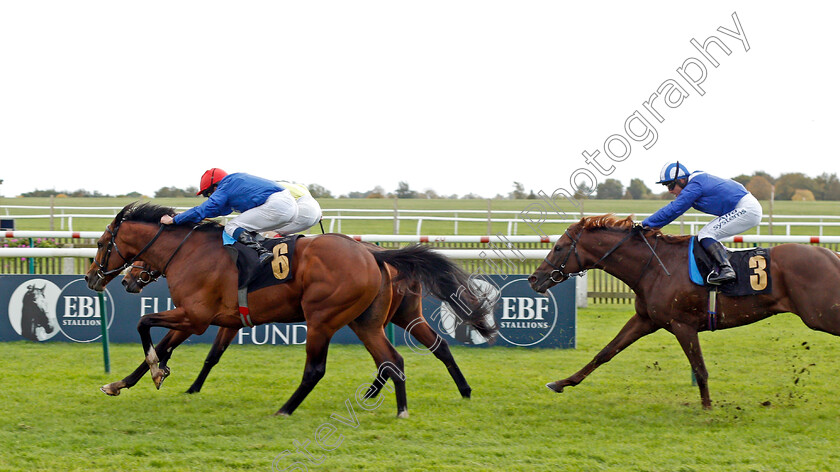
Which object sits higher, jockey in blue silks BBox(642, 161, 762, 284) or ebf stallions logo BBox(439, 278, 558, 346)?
jockey in blue silks BBox(642, 161, 762, 284)

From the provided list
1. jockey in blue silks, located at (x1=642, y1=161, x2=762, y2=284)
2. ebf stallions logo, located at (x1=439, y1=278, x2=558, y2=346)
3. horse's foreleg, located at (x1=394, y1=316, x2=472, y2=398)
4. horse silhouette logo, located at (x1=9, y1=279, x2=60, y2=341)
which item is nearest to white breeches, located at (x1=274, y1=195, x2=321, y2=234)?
horse's foreleg, located at (x1=394, y1=316, x2=472, y2=398)

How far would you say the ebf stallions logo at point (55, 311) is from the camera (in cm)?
733

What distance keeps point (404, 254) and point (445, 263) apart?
0.29 metres

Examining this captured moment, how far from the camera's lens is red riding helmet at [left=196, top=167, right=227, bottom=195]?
5559mm

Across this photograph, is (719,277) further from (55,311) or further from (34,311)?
(34,311)

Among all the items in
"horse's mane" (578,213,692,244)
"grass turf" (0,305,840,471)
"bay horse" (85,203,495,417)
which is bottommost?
"grass turf" (0,305,840,471)

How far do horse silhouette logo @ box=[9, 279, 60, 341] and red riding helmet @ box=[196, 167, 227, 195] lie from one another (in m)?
2.66

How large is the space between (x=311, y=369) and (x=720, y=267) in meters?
2.76

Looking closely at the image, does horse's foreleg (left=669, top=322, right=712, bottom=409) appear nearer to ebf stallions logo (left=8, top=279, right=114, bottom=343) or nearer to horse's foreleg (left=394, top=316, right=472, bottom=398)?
horse's foreleg (left=394, top=316, right=472, bottom=398)

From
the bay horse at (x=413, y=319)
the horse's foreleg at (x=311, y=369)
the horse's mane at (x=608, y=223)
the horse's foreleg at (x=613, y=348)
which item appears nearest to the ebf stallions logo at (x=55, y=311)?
the bay horse at (x=413, y=319)

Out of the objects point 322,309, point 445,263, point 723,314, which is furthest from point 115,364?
point 723,314

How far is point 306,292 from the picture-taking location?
5035 mm

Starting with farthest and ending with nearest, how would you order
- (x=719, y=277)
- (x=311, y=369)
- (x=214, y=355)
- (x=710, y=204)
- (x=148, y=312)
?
(x=148, y=312), (x=214, y=355), (x=710, y=204), (x=719, y=277), (x=311, y=369)

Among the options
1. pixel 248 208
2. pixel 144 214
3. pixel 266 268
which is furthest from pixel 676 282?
pixel 144 214
